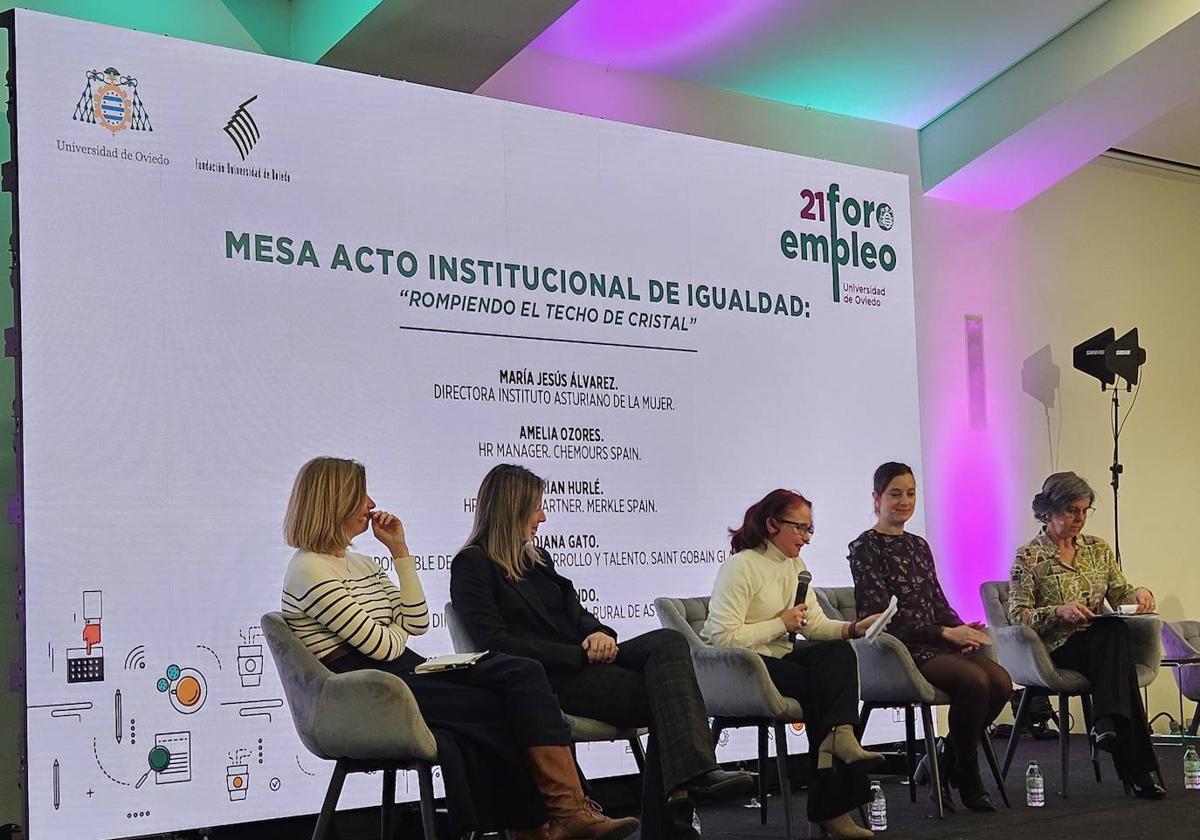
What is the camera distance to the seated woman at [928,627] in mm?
4582

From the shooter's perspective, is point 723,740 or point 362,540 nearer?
point 362,540

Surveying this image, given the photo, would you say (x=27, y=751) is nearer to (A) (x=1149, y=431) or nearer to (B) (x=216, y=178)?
(B) (x=216, y=178)

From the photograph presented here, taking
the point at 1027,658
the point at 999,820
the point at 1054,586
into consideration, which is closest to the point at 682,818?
the point at 999,820

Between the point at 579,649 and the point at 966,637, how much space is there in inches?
59.6

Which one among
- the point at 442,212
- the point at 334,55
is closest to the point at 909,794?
the point at 442,212

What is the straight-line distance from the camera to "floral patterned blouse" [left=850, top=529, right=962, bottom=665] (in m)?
4.69

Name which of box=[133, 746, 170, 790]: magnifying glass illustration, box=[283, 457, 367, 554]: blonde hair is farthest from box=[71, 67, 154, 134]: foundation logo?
box=[133, 746, 170, 790]: magnifying glass illustration

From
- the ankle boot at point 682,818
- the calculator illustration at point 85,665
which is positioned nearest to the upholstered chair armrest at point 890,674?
the ankle boot at point 682,818

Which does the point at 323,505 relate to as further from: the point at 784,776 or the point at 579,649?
the point at 784,776

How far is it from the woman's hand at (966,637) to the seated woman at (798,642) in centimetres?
36

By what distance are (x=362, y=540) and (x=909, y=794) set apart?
7.24 feet

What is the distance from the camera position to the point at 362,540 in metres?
4.61

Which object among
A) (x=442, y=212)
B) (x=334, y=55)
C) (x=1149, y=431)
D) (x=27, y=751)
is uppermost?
(x=334, y=55)

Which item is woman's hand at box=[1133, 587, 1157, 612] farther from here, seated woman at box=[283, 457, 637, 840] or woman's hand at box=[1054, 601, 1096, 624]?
seated woman at box=[283, 457, 637, 840]
